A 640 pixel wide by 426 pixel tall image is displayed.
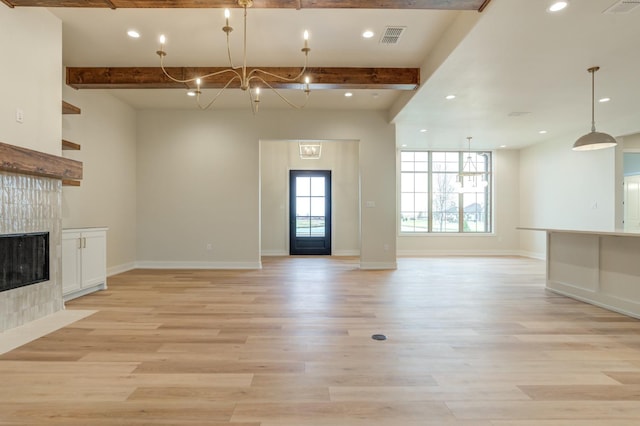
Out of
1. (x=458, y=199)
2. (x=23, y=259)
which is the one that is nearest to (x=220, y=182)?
(x=23, y=259)

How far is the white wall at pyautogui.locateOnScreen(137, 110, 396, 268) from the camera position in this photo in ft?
21.3

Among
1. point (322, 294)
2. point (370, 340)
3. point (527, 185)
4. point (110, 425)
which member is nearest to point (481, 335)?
point (370, 340)

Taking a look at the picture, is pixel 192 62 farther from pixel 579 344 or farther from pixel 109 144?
pixel 579 344

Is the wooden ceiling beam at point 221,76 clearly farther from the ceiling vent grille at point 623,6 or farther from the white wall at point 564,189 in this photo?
the white wall at point 564,189

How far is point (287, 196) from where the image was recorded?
881 centimetres

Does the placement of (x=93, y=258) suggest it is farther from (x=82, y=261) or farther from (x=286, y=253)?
(x=286, y=253)

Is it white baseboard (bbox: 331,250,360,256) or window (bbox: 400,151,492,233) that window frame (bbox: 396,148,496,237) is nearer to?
window (bbox: 400,151,492,233)

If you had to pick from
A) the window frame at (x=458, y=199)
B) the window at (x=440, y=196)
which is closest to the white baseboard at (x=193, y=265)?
the window frame at (x=458, y=199)

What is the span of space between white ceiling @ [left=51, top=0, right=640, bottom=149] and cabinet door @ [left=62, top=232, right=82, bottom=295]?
7.90 ft

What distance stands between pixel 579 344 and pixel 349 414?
2177 millimetres

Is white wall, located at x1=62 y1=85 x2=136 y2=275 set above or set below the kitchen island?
above

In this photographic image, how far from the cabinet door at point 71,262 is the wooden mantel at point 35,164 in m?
0.88

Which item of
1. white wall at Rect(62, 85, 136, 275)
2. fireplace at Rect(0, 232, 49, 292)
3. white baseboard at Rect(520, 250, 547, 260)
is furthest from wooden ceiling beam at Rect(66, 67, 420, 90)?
white baseboard at Rect(520, 250, 547, 260)

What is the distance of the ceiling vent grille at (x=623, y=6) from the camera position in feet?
8.94
